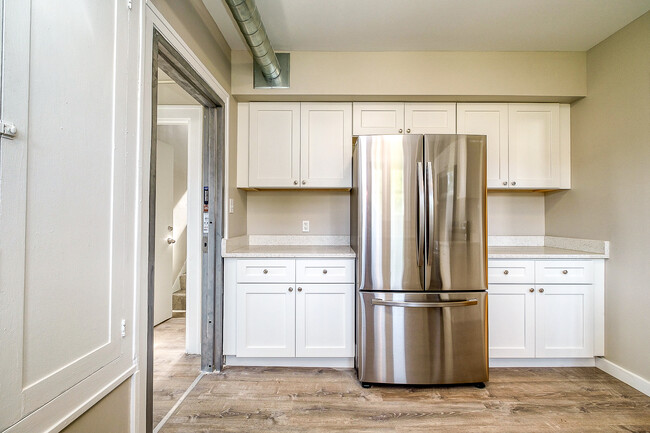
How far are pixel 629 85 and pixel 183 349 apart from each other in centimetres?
416

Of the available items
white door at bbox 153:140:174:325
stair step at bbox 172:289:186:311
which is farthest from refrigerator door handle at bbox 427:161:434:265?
stair step at bbox 172:289:186:311

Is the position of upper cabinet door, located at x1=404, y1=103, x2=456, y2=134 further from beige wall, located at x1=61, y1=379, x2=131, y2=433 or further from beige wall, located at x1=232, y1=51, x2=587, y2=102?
beige wall, located at x1=61, y1=379, x2=131, y2=433

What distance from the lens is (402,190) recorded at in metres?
1.93

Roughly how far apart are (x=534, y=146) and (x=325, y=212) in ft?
6.59

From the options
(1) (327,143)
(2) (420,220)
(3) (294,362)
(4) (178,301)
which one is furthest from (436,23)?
(4) (178,301)

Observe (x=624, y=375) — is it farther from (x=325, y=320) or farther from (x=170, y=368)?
(x=170, y=368)

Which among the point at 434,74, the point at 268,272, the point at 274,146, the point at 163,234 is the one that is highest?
the point at 434,74

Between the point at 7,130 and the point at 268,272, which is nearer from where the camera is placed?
the point at 7,130

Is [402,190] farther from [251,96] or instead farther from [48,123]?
[48,123]

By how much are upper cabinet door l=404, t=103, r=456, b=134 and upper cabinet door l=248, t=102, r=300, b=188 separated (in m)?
1.02

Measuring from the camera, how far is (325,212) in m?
2.78

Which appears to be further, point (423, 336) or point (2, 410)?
point (423, 336)

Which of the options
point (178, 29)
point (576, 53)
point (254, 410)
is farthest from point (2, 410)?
point (576, 53)

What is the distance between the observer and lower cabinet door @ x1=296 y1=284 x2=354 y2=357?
2.15 metres
